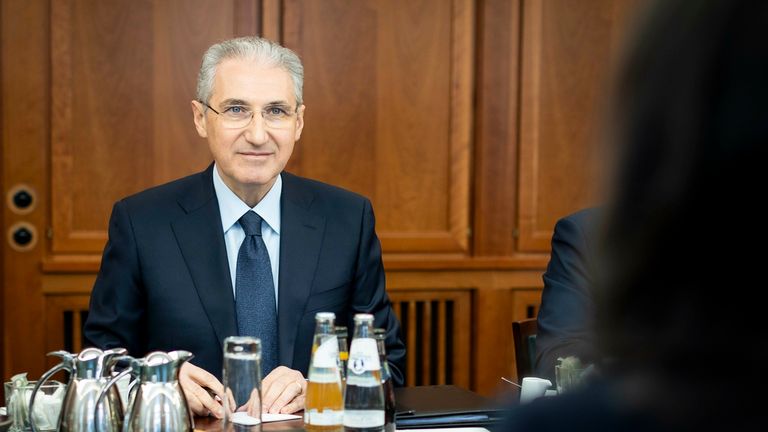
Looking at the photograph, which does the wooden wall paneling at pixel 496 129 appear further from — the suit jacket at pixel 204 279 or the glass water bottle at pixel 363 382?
the glass water bottle at pixel 363 382

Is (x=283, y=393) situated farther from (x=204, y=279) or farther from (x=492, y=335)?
(x=492, y=335)

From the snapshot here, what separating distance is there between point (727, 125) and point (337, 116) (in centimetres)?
332

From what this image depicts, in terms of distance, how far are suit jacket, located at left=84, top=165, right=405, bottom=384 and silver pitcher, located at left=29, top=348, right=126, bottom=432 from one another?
0.65 m

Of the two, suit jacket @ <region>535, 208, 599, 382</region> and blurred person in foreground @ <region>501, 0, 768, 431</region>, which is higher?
blurred person in foreground @ <region>501, 0, 768, 431</region>

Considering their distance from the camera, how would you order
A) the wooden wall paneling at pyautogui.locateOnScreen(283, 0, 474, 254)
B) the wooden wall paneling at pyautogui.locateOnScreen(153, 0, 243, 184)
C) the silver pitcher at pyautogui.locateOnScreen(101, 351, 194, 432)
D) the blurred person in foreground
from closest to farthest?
the blurred person in foreground → the silver pitcher at pyautogui.locateOnScreen(101, 351, 194, 432) → the wooden wall paneling at pyautogui.locateOnScreen(153, 0, 243, 184) → the wooden wall paneling at pyautogui.locateOnScreen(283, 0, 474, 254)

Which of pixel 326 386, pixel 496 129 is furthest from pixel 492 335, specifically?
pixel 326 386

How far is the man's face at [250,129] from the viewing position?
92.4 inches

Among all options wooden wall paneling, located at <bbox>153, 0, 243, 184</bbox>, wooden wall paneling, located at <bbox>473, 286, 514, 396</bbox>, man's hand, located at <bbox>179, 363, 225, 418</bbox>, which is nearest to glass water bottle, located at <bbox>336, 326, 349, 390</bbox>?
man's hand, located at <bbox>179, 363, 225, 418</bbox>

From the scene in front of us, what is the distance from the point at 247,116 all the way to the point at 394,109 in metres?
1.54

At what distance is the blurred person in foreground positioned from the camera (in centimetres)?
50

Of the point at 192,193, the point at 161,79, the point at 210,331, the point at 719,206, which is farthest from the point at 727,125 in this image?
the point at 161,79

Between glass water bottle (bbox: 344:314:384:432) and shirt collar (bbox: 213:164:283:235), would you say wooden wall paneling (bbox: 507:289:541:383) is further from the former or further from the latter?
glass water bottle (bbox: 344:314:384:432)

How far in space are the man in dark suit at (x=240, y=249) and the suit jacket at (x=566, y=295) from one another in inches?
13.6

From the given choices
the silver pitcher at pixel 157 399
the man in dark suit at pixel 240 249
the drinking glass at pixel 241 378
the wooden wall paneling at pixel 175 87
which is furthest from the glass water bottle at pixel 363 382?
the wooden wall paneling at pixel 175 87
